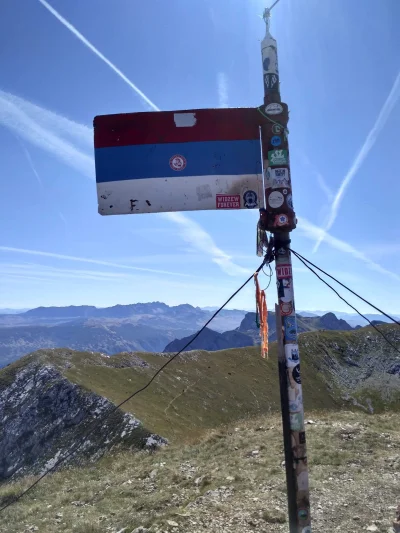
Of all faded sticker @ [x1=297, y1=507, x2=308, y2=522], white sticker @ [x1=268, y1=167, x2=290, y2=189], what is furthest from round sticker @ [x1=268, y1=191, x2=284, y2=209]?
faded sticker @ [x1=297, y1=507, x2=308, y2=522]

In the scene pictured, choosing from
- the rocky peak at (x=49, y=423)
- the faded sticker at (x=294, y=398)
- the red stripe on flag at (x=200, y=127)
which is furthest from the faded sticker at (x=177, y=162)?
the rocky peak at (x=49, y=423)

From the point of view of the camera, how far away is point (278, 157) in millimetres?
5809

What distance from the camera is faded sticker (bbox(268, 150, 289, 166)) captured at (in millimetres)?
5796

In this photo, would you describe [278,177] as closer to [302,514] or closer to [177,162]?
[177,162]

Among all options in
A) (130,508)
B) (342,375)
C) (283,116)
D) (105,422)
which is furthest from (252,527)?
(342,375)

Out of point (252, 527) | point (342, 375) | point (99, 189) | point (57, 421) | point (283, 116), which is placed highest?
point (283, 116)

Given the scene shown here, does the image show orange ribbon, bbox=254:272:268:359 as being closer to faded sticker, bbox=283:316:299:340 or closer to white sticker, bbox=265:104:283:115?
faded sticker, bbox=283:316:299:340

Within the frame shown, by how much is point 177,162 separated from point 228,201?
107cm

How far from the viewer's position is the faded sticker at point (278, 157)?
5.80 m

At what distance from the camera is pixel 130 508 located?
39.3ft

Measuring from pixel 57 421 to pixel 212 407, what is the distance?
26727 mm

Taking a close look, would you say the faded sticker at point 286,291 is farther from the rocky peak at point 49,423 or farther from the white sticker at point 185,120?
the rocky peak at point 49,423

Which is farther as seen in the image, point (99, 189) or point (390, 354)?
point (390, 354)

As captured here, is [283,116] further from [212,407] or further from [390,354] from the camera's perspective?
[390,354]
